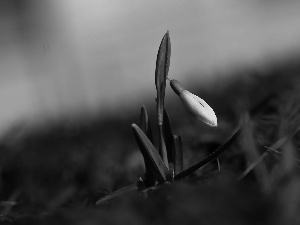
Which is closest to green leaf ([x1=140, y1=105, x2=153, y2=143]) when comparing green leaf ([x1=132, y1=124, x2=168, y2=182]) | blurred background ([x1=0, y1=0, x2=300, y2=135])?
green leaf ([x1=132, y1=124, x2=168, y2=182])

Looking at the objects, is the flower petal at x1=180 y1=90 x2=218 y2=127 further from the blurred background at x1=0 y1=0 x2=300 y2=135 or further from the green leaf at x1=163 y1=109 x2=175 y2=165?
the blurred background at x1=0 y1=0 x2=300 y2=135

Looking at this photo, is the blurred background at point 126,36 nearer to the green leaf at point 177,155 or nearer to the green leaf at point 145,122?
the green leaf at point 145,122

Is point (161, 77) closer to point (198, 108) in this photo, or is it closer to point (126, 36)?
point (198, 108)

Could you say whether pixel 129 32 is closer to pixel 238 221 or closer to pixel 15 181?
pixel 15 181

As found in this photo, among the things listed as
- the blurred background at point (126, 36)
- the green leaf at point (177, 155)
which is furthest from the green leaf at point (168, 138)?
the blurred background at point (126, 36)

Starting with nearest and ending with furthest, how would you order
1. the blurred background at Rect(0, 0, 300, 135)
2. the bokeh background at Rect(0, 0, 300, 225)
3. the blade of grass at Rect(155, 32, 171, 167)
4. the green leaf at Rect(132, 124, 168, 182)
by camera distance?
the bokeh background at Rect(0, 0, 300, 225)
the green leaf at Rect(132, 124, 168, 182)
the blade of grass at Rect(155, 32, 171, 167)
the blurred background at Rect(0, 0, 300, 135)

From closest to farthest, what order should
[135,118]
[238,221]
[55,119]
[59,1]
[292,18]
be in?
[238,221] → [55,119] → [135,118] → [292,18] → [59,1]

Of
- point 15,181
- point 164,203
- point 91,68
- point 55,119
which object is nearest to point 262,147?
point 164,203

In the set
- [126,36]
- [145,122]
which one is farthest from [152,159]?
[126,36]
